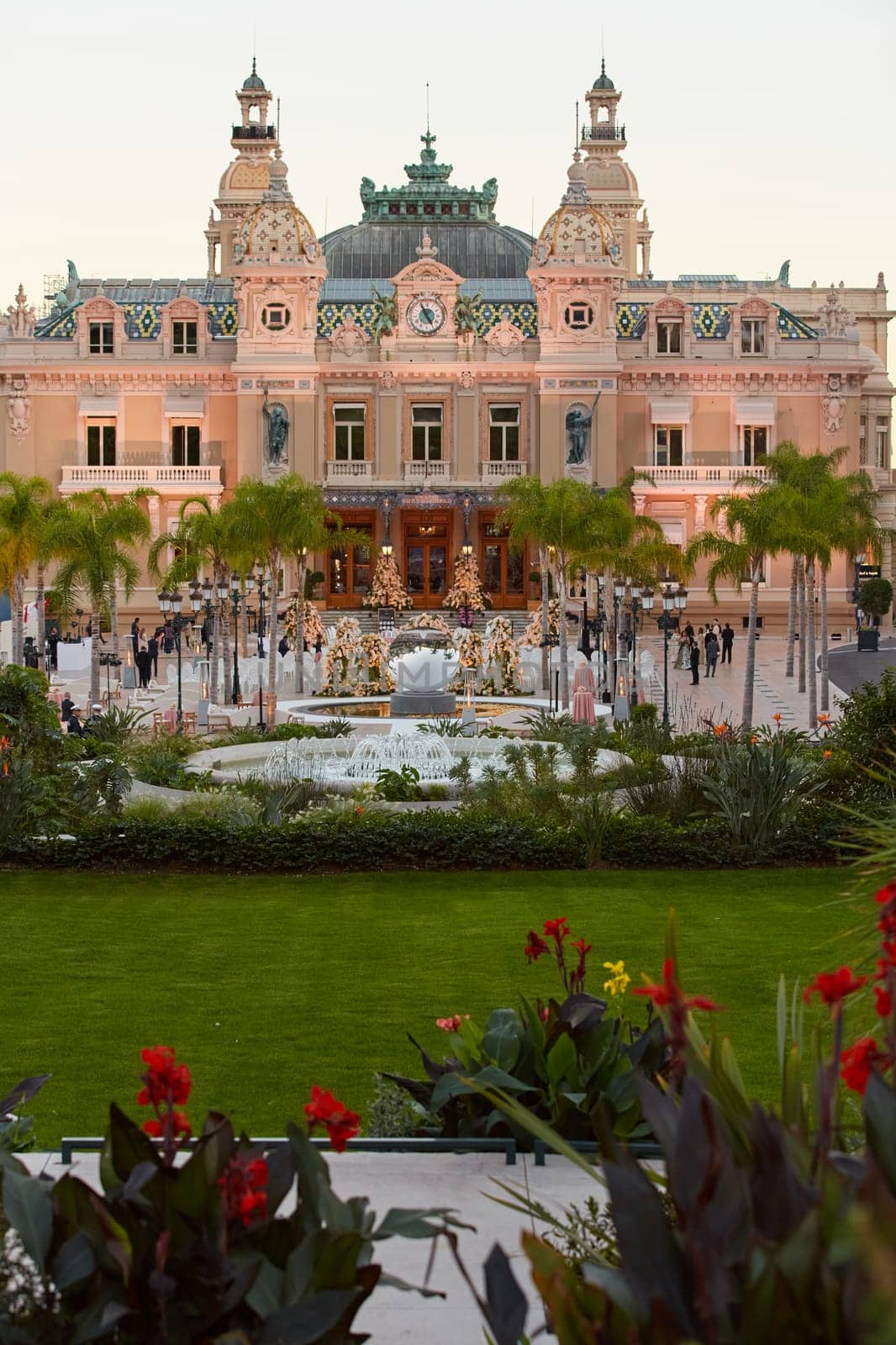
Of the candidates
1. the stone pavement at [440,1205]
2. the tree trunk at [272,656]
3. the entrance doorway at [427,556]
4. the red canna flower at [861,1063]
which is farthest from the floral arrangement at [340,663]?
the red canna flower at [861,1063]

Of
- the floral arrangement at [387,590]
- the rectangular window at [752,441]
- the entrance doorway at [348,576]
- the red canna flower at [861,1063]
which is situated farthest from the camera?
the rectangular window at [752,441]

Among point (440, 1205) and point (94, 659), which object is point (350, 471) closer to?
point (94, 659)

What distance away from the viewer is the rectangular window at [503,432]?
5825 centimetres

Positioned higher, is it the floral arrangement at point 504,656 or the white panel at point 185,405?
the white panel at point 185,405

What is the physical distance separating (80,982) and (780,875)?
22.1 feet

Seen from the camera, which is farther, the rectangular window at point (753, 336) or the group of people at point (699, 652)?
the rectangular window at point (753, 336)

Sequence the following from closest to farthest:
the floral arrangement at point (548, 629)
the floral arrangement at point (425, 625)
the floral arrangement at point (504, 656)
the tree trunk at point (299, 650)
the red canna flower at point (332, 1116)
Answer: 1. the red canna flower at point (332, 1116)
2. the floral arrangement at point (504, 656)
3. the tree trunk at point (299, 650)
4. the floral arrangement at point (548, 629)
5. the floral arrangement at point (425, 625)

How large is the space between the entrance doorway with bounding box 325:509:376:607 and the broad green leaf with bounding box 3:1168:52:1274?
174 ft

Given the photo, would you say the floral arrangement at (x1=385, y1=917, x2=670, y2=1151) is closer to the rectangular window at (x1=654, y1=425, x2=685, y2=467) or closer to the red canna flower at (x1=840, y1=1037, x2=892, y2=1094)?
the red canna flower at (x1=840, y1=1037, x2=892, y2=1094)

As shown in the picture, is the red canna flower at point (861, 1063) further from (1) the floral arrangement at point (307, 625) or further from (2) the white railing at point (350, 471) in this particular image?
(2) the white railing at point (350, 471)

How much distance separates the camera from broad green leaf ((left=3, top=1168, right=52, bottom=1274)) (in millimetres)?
3889

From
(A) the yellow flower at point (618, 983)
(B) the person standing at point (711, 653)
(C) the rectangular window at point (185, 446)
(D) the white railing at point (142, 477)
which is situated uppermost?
(C) the rectangular window at point (185, 446)

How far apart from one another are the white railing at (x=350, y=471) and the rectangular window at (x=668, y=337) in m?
11.0

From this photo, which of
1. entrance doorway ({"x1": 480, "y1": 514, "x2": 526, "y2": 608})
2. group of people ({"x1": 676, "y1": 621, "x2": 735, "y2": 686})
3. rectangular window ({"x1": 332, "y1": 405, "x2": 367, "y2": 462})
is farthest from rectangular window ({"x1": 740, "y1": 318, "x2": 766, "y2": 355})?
group of people ({"x1": 676, "y1": 621, "x2": 735, "y2": 686})
